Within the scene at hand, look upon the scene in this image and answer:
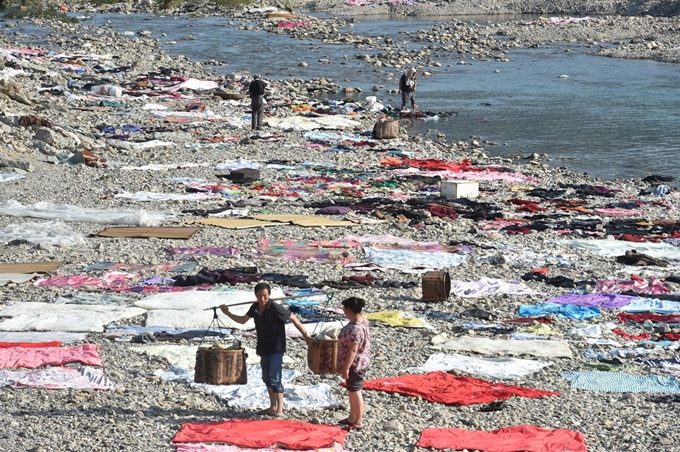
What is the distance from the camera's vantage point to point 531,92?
3984cm

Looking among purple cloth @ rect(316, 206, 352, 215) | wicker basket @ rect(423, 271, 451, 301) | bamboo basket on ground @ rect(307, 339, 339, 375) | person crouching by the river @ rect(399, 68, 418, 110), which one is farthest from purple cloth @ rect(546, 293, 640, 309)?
person crouching by the river @ rect(399, 68, 418, 110)

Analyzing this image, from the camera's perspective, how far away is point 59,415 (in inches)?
344

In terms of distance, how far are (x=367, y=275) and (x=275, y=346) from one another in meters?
5.73

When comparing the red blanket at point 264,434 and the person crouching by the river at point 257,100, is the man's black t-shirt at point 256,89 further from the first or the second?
the red blanket at point 264,434

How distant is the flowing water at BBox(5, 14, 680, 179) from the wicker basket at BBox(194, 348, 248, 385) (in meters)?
17.8

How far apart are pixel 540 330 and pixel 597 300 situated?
1.68 m

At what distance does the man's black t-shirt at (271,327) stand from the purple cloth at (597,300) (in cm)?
559

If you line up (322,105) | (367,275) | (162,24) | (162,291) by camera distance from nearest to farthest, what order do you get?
(162,291)
(367,275)
(322,105)
(162,24)

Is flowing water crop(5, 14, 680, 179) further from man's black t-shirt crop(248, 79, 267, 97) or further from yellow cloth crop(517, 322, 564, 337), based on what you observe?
yellow cloth crop(517, 322, 564, 337)

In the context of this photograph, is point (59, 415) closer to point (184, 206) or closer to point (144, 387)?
point (144, 387)

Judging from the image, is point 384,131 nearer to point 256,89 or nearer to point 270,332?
point 256,89

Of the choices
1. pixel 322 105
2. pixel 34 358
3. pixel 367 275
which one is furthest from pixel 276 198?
pixel 322 105

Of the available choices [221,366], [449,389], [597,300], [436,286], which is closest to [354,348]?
[221,366]

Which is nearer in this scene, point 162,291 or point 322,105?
point 162,291
